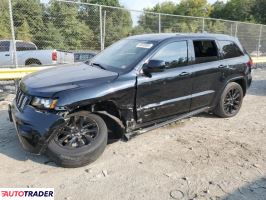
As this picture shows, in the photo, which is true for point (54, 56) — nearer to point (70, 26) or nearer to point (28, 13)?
point (70, 26)

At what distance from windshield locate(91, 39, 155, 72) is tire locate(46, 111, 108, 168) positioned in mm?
919

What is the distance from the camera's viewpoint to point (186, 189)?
3.73 m

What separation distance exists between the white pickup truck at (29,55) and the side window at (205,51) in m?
6.25

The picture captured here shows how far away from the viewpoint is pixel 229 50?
6238 mm

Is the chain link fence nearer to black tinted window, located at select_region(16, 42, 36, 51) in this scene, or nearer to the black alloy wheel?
black tinted window, located at select_region(16, 42, 36, 51)

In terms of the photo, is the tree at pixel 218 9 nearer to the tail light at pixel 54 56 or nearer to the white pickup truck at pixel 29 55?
the white pickup truck at pixel 29 55

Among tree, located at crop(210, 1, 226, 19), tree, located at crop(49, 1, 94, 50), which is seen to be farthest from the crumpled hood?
tree, located at crop(210, 1, 226, 19)

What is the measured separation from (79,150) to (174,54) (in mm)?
2261

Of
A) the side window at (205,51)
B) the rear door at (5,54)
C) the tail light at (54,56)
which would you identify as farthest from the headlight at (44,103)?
the rear door at (5,54)

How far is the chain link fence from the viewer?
9.05 metres

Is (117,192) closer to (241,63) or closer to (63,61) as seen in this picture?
(241,63)

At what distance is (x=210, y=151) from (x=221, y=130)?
1073 millimetres

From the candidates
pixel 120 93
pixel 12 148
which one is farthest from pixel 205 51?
pixel 12 148

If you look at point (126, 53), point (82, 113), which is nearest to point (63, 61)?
point (126, 53)
